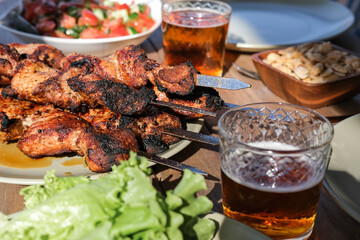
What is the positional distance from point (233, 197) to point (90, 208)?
56cm

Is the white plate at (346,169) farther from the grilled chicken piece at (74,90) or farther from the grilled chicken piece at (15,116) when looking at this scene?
the grilled chicken piece at (15,116)

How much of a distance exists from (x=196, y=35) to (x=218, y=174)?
1183 millimetres

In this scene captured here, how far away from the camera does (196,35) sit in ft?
8.52

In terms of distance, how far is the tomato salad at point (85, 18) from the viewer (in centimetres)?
311

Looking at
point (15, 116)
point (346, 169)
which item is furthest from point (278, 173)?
point (15, 116)

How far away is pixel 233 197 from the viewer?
1.33 metres

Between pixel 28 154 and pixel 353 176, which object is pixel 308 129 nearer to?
pixel 353 176

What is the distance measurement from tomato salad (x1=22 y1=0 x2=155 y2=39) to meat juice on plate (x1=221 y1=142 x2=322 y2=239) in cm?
214

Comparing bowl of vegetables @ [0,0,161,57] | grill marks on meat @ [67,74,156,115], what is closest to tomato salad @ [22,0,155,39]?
bowl of vegetables @ [0,0,161,57]

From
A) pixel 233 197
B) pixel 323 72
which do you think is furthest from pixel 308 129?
pixel 323 72

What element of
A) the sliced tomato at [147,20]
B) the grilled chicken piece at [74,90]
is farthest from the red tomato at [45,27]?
the grilled chicken piece at [74,90]

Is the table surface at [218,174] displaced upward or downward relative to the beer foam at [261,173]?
downward

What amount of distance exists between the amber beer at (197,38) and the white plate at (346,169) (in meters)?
1.14

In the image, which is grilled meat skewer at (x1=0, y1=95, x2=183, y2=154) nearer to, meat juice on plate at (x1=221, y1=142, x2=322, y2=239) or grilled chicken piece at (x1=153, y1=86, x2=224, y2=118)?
grilled chicken piece at (x1=153, y1=86, x2=224, y2=118)
